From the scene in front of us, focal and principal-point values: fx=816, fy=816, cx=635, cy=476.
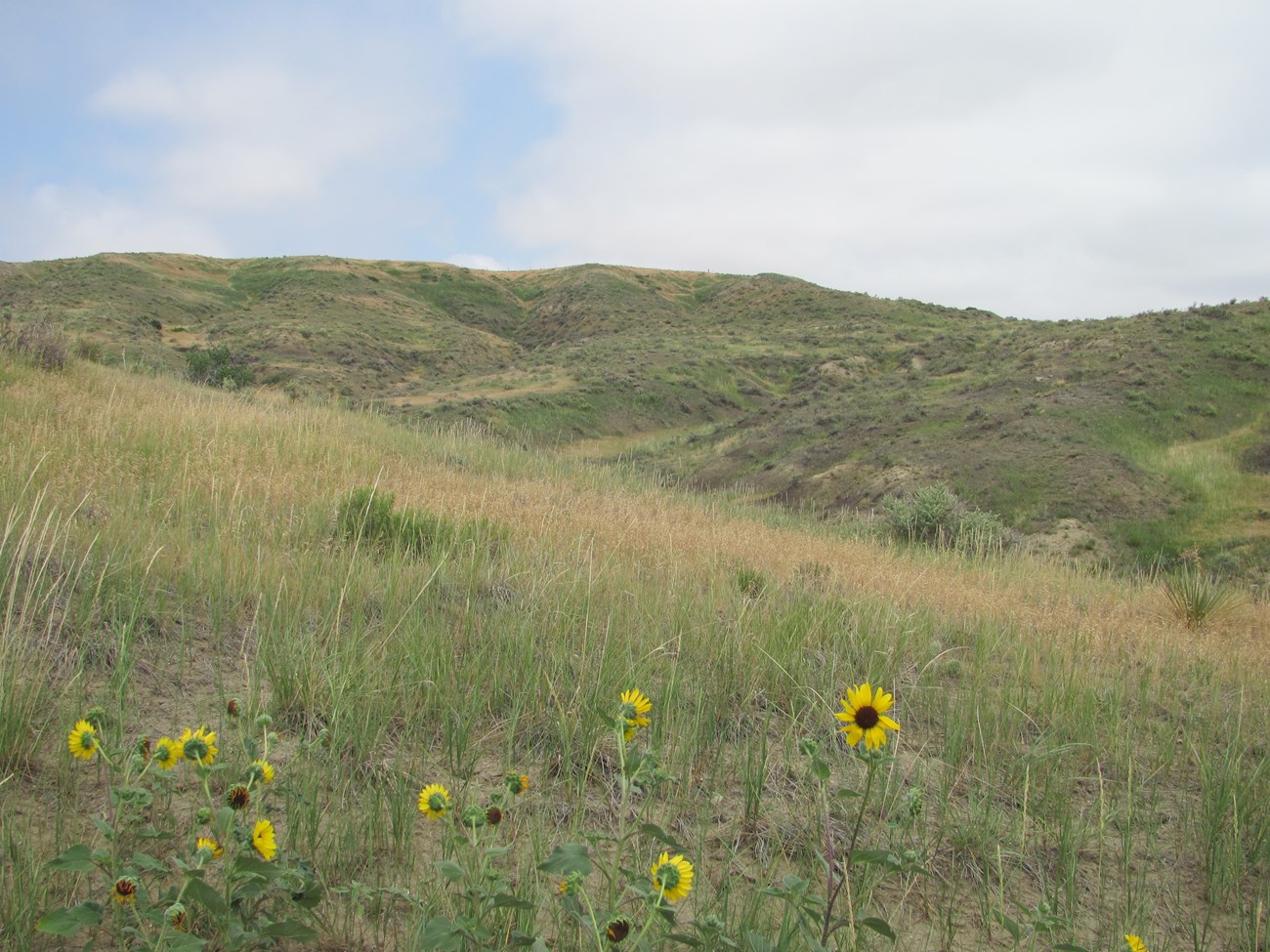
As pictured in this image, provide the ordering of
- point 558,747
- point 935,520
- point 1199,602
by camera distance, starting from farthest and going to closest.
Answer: point 935,520 → point 1199,602 → point 558,747

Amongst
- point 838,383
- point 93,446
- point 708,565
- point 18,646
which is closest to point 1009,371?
point 838,383

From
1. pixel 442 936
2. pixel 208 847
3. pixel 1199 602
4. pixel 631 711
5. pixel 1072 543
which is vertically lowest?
pixel 1072 543

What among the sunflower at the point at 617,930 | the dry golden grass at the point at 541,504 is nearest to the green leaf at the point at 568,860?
the sunflower at the point at 617,930

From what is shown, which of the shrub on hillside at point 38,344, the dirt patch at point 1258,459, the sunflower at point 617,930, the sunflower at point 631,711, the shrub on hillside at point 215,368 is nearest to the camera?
the sunflower at point 617,930

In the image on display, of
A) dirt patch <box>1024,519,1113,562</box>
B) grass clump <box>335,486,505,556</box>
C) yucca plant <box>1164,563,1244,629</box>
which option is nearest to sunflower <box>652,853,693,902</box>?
grass clump <box>335,486,505,556</box>

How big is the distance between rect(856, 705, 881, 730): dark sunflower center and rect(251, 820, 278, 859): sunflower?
1.17 meters

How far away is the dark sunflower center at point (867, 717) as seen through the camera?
5.38 ft

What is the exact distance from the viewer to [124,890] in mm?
1450

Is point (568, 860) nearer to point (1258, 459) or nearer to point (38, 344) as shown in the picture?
point (38, 344)

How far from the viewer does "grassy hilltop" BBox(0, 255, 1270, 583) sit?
17.0 meters

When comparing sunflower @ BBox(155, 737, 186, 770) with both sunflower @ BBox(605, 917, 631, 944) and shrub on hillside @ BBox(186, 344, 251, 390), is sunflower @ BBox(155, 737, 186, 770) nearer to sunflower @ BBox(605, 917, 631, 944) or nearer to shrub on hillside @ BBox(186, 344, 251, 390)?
sunflower @ BBox(605, 917, 631, 944)

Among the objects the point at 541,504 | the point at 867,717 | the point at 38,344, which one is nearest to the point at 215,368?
the point at 38,344

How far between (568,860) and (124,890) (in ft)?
2.58

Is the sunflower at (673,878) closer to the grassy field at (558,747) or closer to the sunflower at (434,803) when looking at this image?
the grassy field at (558,747)
